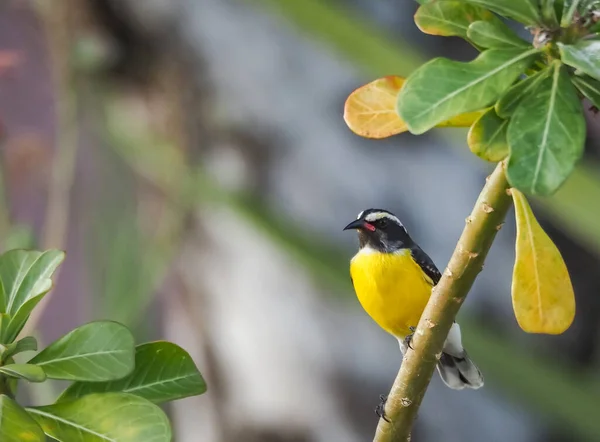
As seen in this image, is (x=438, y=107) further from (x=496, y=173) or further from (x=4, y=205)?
(x=4, y=205)

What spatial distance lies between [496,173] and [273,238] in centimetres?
77

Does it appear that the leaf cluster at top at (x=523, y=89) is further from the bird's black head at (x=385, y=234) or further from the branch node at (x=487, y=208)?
the bird's black head at (x=385, y=234)

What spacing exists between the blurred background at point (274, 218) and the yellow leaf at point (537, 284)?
0.60 meters

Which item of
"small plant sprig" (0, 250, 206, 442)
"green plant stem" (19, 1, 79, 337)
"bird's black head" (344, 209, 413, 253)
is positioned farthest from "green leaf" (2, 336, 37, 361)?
"green plant stem" (19, 1, 79, 337)

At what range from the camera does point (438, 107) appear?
0.83 ft

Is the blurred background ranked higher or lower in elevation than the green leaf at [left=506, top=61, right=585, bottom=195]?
lower

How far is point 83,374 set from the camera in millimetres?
332

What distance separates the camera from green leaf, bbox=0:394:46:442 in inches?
12.0

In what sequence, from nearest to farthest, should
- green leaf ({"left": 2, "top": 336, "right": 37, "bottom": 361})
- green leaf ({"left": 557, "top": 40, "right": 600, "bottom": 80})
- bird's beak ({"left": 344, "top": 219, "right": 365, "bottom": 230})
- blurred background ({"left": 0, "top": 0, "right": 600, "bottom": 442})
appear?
green leaf ({"left": 557, "top": 40, "right": 600, "bottom": 80}) → green leaf ({"left": 2, "top": 336, "right": 37, "bottom": 361}) → bird's beak ({"left": 344, "top": 219, "right": 365, "bottom": 230}) → blurred background ({"left": 0, "top": 0, "right": 600, "bottom": 442})

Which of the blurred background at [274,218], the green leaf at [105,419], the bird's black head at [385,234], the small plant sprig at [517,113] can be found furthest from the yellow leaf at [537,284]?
the blurred background at [274,218]

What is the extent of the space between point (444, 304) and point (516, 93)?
0.09 metres

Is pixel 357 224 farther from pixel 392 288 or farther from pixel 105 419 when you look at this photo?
pixel 105 419

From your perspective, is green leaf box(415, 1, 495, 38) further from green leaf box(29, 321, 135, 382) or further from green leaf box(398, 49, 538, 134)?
A: green leaf box(29, 321, 135, 382)

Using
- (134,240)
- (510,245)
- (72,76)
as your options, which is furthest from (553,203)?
(134,240)
